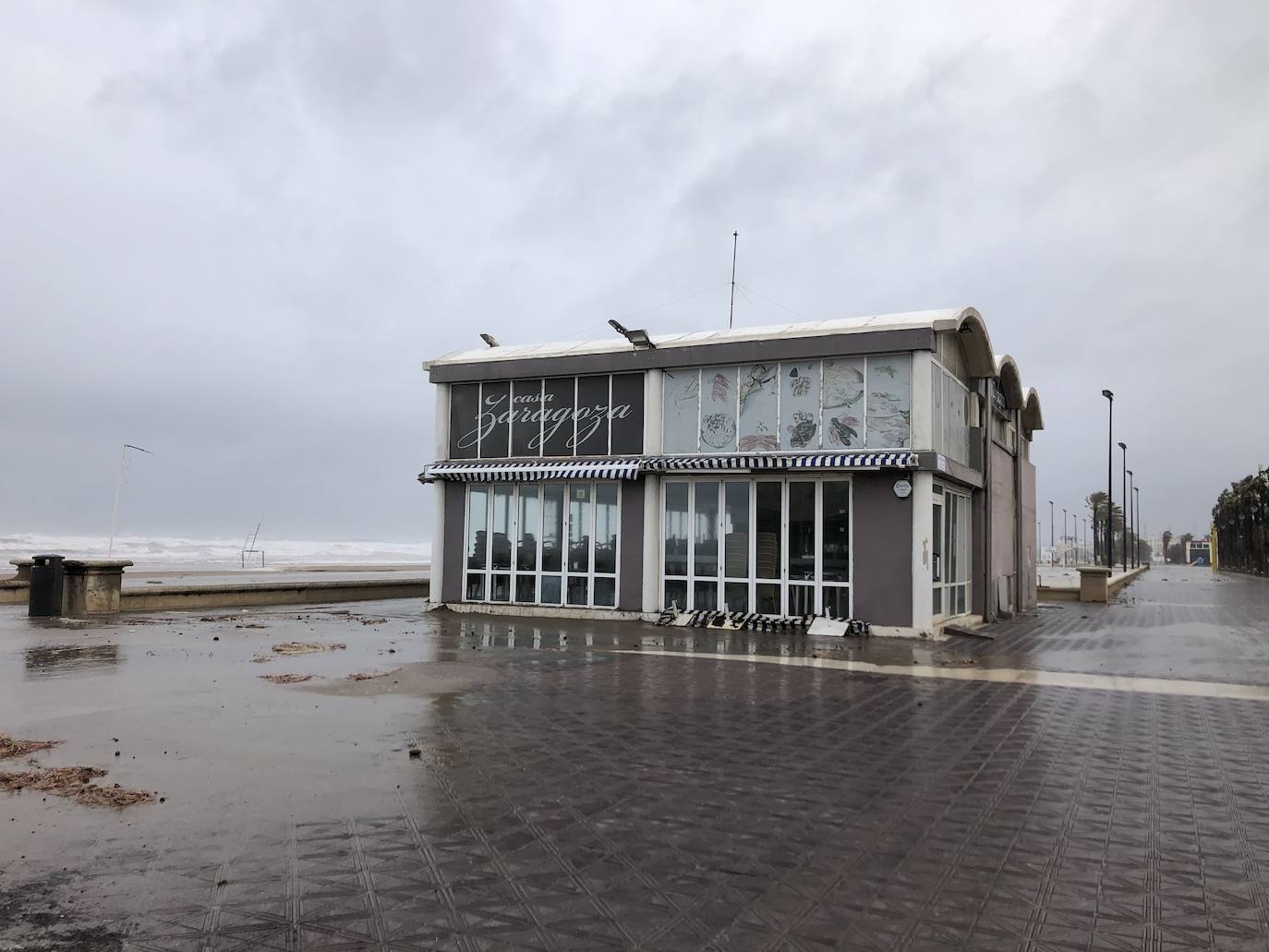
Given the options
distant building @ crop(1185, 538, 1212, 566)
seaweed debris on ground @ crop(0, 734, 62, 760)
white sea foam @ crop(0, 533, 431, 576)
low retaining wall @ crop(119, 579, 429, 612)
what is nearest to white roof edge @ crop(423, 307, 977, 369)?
low retaining wall @ crop(119, 579, 429, 612)

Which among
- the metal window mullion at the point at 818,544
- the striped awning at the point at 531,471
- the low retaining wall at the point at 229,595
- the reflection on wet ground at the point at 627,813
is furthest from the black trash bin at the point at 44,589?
the metal window mullion at the point at 818,544

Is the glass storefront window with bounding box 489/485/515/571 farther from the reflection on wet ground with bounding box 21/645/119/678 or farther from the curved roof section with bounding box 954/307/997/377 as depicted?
the curved roof section with bounding box 954/307/997/377

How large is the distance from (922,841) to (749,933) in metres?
1.70

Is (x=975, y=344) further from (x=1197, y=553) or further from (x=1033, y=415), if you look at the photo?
(x=1197, y=553)

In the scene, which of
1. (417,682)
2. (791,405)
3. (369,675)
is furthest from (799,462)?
(369,675)

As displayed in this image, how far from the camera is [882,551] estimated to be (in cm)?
1614

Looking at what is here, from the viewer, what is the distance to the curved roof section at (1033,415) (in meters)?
25.8

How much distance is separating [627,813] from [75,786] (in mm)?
3652

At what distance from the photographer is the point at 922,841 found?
491cm

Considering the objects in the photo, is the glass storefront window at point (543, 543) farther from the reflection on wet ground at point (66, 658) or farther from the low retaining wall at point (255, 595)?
the reflection on wet ground at point (66, 658)

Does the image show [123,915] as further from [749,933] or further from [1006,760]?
[1006,760]

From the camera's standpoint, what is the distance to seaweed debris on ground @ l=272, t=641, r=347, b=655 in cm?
1237

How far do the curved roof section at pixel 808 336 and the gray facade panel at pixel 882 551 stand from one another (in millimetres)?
3001

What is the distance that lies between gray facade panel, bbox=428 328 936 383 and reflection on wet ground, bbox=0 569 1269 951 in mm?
7637
